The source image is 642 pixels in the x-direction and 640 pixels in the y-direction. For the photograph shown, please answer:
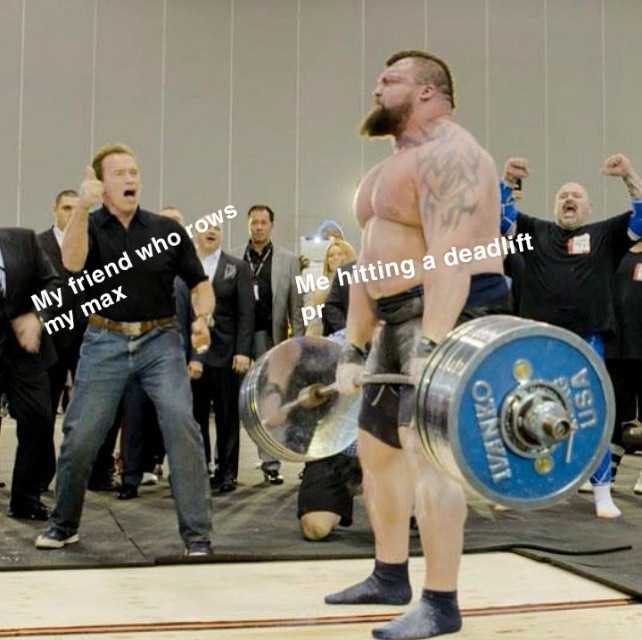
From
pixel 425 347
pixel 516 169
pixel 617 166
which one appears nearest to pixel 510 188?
pixel 516 169

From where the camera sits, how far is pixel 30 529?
163 inches

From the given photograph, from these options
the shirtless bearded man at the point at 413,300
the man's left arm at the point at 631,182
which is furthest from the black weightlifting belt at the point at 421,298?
the man's left arm at the point at 631,182

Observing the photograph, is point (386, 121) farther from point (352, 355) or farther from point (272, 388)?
point (272, 388)

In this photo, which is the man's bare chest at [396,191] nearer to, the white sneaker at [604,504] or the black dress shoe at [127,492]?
the white sneaker at [604,504]

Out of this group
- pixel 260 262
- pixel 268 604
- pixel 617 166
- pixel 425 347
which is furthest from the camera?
pixel 260 262

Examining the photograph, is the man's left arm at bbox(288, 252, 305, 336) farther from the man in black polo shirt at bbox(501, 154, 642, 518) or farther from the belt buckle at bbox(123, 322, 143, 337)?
the belt buckle at bbox(123, 322, 143, 337)

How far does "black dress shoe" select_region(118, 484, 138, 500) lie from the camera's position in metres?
5.05

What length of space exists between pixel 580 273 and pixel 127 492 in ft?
8.40

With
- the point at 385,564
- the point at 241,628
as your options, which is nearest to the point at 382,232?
the point at 385,564

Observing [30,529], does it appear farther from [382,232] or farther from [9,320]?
[382,232]

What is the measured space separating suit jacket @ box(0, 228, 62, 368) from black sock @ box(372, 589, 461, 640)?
2.56 meters

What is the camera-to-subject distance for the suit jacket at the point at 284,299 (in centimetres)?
596

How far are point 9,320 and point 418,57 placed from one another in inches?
98.2

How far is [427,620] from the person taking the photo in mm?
2490
